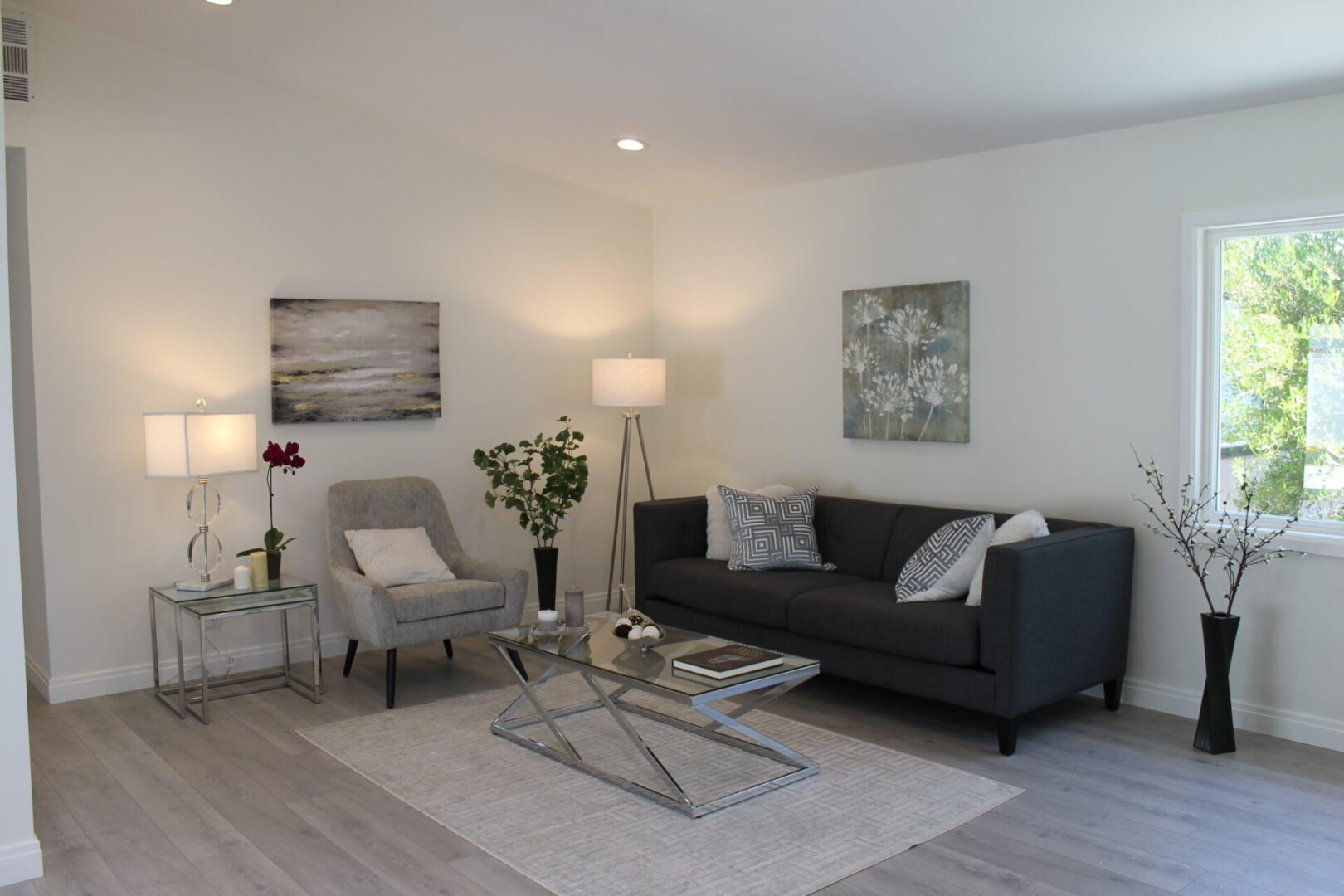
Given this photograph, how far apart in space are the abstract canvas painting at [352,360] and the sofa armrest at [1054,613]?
305 cm

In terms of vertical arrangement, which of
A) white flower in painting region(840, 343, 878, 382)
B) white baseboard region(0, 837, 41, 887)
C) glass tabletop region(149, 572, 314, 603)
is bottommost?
white baseboard region(0, 837, 41, 887)

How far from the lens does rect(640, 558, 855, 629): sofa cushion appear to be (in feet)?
15.1

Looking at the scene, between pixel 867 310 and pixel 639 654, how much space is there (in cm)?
231

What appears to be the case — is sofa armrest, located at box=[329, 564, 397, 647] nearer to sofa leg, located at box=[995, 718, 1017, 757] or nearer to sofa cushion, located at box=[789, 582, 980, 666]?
sofa cushion, located at box=[789, 582, 980, 666]

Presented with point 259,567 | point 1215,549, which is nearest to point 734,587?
point 1215,549

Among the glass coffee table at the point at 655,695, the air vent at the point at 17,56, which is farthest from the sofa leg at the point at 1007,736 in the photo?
the air vent at the point at 17,56

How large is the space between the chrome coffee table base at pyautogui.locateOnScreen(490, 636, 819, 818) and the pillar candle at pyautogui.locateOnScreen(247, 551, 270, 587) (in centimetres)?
119

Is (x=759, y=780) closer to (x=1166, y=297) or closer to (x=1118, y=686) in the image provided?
(x=1118, y=686)

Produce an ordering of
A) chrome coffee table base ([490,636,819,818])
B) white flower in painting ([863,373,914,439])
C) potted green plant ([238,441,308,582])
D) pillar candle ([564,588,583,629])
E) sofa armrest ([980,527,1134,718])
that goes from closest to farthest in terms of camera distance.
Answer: chrome coffee table base ([490,636,819,818]), sofa armrest ([980,527,1134,718]), pillar candle ([564,588,583,629]), potted green plant ([238,441,308,582]), white flower in painting ([863,373,914,439])

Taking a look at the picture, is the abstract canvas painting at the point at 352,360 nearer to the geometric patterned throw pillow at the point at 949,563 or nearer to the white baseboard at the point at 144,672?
the white baseboard at the point at 144,672

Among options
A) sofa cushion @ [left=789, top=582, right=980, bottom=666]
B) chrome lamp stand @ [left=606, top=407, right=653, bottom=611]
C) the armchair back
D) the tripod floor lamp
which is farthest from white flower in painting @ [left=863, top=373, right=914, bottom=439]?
the armchair back

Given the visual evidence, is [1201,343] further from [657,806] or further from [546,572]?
[546,572]

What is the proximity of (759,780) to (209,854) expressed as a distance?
5.50 feet

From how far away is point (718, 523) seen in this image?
5.31 meters
